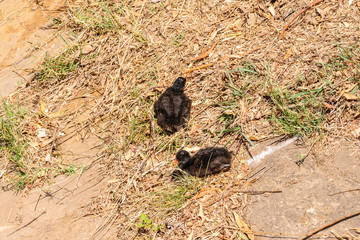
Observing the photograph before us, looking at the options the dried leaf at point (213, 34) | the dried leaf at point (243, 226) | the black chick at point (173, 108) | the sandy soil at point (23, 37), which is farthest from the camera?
the sandy soil at point (23, 37)

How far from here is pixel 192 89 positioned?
555cm

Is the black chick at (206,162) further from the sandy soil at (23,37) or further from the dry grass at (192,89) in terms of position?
the sandy soil at (23,37)

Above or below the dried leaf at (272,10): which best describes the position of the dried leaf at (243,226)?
below

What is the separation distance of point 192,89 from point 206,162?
1.41 metres

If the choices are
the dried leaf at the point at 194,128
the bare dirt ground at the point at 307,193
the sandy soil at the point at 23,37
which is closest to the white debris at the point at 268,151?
the bare dirt ground at the point at 307,193

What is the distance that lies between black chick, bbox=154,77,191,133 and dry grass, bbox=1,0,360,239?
0.13 metres

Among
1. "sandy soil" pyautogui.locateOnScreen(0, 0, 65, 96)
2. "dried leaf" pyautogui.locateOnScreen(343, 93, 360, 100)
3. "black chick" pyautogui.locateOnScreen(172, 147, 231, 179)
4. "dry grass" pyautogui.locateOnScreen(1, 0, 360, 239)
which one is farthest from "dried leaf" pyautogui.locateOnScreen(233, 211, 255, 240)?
"sandy soil" pyautogui.locateOnScreen(0, 0, 65, 96)

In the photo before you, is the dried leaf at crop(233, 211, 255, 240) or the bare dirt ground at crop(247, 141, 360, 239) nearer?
the bare dirt ground at crop(247, 141, 360, 239)

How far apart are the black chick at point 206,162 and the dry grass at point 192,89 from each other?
0.45 ft

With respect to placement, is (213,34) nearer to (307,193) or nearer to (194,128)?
(194,128)

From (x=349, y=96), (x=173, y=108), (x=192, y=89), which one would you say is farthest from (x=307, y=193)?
(x=192, y=89)

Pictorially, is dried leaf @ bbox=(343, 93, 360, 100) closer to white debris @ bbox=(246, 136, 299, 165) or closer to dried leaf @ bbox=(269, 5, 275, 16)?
white debris @ bbox=(246, 136, 299, 165)

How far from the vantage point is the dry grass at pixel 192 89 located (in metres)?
4.52

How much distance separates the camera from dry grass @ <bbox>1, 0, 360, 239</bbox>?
4523mm
